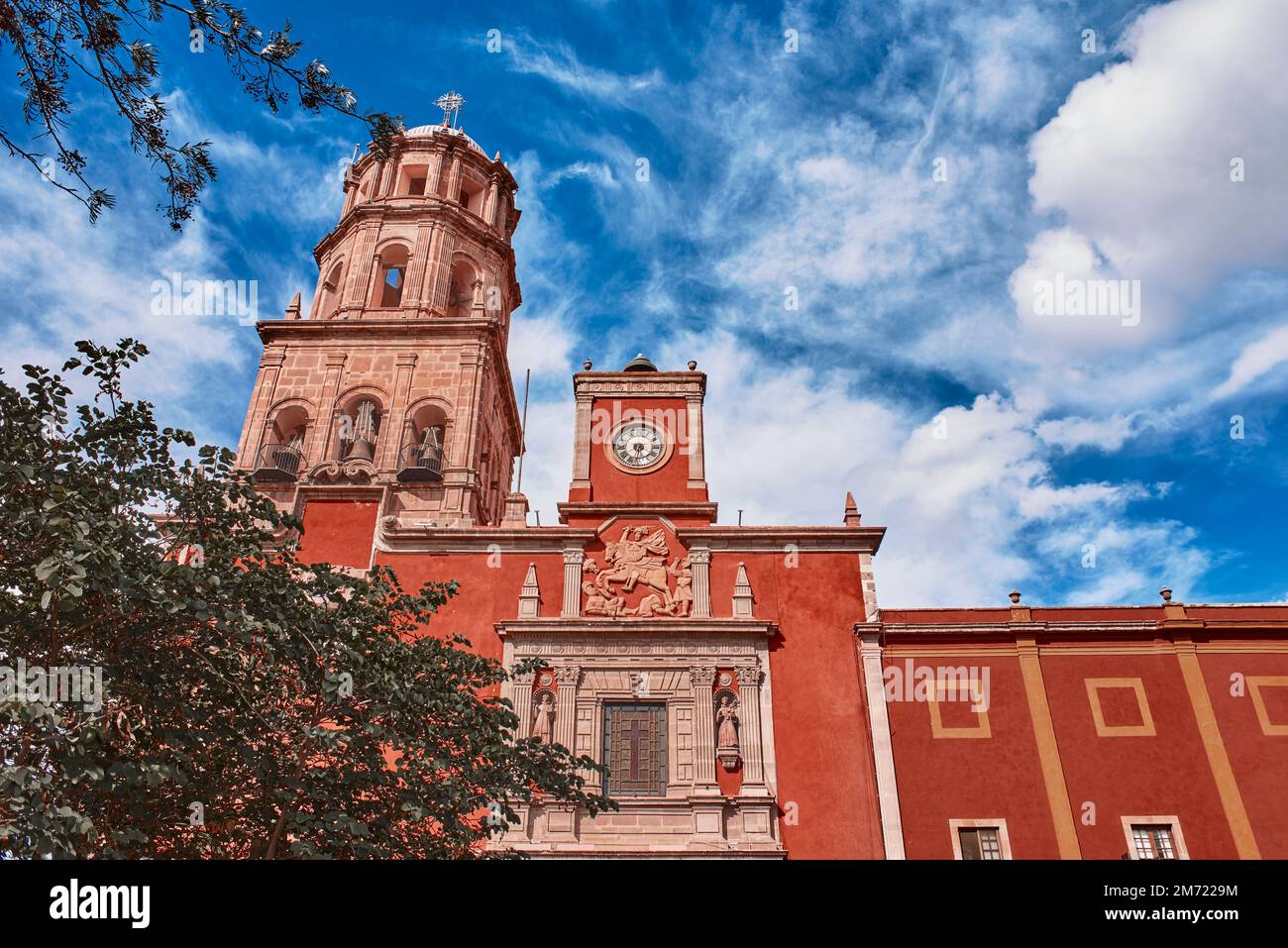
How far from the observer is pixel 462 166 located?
27656mm

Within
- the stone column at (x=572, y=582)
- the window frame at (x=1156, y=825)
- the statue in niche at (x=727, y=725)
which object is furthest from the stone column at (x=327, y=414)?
the window frame at (x=1156, y=825)

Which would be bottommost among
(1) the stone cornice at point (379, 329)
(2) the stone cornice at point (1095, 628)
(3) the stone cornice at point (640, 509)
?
(2) the stone cornice at point (1095, 628)

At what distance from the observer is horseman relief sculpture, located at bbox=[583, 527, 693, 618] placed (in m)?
17.5

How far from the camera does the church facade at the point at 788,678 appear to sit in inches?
595

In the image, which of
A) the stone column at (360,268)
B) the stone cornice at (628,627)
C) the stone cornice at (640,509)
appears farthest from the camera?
the stone column at (360,268)

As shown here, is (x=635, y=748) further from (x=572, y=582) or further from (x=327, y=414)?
(x=327, y=414)

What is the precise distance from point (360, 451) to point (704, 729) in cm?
1056

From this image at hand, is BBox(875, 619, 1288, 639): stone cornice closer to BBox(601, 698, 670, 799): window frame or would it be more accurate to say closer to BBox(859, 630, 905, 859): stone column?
BBox(859, 630, 905, 859): stone column

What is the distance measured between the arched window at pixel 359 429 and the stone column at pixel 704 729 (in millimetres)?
9697

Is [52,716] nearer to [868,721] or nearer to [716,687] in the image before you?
[716,687]

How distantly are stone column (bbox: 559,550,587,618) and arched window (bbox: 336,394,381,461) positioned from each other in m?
6.23

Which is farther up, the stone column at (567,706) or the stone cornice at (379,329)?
the stone cornice at (379,329)

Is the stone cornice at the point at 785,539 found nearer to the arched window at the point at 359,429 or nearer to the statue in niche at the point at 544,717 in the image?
the statue in niche at the point at 544,717

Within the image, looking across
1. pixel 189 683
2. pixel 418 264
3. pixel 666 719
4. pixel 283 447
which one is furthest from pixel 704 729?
pixel 418 264
